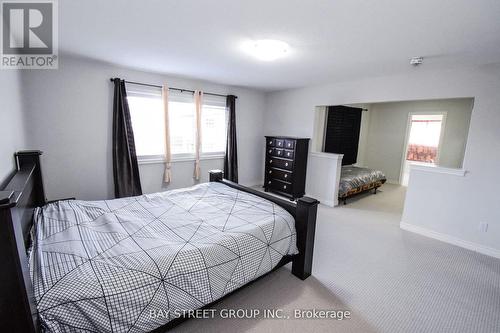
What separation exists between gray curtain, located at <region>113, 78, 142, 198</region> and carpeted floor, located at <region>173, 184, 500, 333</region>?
253 cm

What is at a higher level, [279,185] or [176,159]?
[176,159]

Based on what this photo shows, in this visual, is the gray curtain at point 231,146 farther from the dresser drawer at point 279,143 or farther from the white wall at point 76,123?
the white wall at point 76,123

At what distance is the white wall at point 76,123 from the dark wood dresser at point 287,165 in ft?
7.73

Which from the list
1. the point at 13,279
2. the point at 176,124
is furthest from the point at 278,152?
the point at 13,279

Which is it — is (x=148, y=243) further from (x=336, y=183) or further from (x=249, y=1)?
(x=336, y=183)

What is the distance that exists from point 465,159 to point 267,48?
2.83 meters

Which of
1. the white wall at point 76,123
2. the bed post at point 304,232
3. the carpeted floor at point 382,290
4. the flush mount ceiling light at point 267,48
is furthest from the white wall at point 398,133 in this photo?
the white wall at point 76,123

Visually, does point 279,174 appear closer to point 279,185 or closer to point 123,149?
point 279,185

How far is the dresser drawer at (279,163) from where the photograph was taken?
448cm

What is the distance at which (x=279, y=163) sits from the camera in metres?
4.67

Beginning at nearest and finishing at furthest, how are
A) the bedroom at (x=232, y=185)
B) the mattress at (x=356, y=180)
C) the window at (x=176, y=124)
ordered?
1. the bedroom at (x=232, y=185)
2. the window at (x=176, y=124)
3. the mattress at (x=356, y=180)

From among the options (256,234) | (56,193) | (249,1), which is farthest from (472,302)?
(56,193)

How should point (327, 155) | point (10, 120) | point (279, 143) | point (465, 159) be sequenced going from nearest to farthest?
point (10, 120) → point (465, 159) → point (327, 155) → point (279, 143)

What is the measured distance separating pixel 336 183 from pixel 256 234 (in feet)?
9.42
